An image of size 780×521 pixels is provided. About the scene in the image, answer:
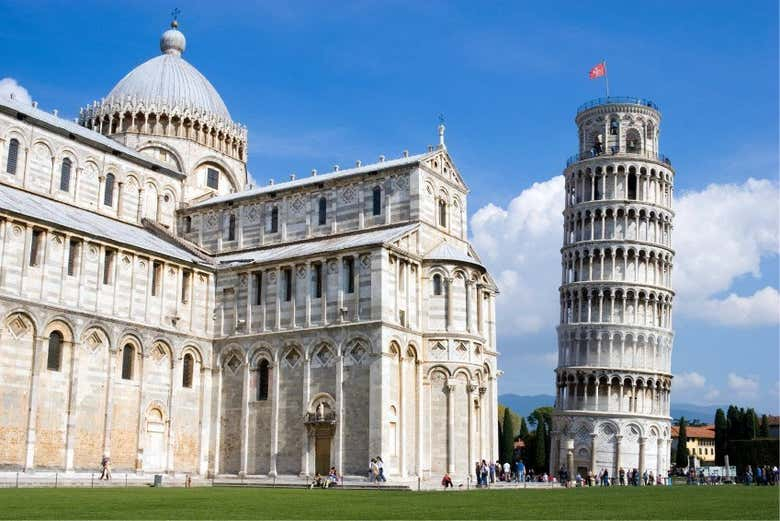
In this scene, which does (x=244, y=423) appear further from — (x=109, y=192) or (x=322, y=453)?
(x=109, y=192)

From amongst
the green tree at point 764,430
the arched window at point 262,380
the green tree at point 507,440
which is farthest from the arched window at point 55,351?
the green tree at point 764,430

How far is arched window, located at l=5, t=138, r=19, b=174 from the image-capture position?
48594 mm

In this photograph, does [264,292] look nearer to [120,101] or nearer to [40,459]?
[40,459]

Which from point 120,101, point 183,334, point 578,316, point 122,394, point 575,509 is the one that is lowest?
point 575,509

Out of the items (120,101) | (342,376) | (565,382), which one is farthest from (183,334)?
(565,382)

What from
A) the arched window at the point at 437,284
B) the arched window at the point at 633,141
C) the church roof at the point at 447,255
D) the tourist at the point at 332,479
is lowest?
the tourist at the point at 332,479

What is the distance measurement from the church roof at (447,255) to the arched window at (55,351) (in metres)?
18.2

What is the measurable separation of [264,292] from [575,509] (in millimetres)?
27442

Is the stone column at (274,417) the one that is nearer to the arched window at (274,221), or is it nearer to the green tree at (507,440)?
the arched window at (274,221)

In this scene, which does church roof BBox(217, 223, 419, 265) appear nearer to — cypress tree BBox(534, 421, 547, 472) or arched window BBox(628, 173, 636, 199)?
arched window BBox(628, 173, 636, 199)

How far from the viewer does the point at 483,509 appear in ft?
79.7

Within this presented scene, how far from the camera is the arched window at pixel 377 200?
51412 millimetres

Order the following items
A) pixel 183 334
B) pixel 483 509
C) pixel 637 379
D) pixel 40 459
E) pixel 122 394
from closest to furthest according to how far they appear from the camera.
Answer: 1. pixel 483 509
2. pixel 40 459
3. pixel 122 394
4. pixel 183 334
5. pixel 637 379

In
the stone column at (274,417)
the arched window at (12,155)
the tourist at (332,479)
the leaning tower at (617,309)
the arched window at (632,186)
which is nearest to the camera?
the tourist at (332,479)
